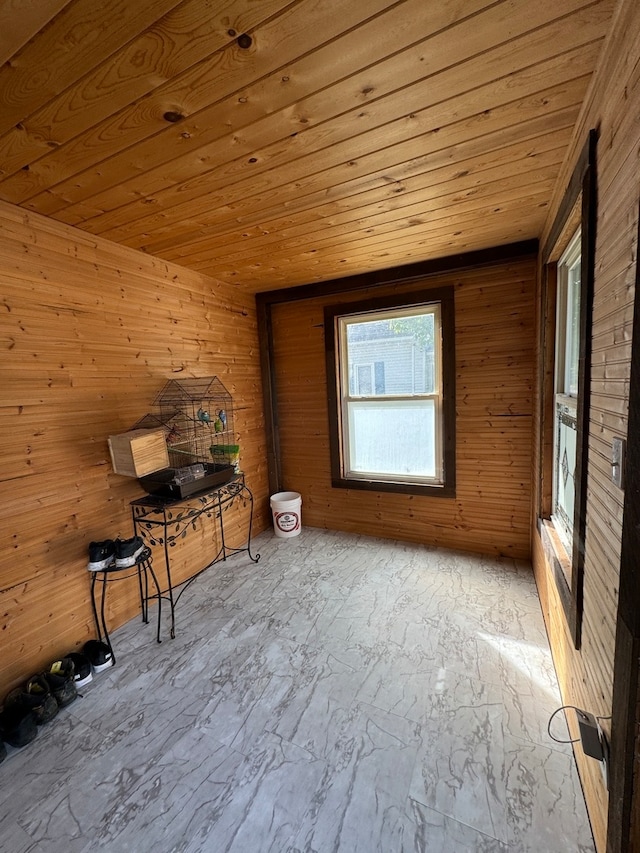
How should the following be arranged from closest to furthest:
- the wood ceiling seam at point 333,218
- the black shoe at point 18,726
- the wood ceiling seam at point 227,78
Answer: the wood ceiling seam at point 227,78 → the black shoe at point 18,726 → the wood ceiling seam at point 333,218

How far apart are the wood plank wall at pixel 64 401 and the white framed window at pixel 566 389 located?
2.57 metres

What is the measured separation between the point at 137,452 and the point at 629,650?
86.4 inches

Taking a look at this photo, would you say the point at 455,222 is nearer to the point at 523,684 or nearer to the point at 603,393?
the point at 603,393

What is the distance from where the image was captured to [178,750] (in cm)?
145

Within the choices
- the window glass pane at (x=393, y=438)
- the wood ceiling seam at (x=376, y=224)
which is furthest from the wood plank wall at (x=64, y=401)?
the window glass pane at (x=393, y=438)

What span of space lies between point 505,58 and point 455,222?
1.14 m

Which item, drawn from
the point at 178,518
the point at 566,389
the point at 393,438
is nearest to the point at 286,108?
the point at 566,389

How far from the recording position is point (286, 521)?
136 inches

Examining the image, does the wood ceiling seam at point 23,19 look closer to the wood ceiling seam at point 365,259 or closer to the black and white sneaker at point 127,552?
the wood ceiling seam at point 365,259

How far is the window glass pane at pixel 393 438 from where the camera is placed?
3.12m

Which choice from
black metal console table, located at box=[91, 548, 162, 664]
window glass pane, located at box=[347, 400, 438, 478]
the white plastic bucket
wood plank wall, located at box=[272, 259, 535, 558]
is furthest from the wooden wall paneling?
the white plastic bucket

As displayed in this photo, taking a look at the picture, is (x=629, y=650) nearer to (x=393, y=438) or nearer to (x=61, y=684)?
(x=61, y=684)

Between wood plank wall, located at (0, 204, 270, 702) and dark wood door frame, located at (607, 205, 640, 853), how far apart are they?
230cm

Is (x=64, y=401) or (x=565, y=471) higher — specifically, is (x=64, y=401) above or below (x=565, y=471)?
above
